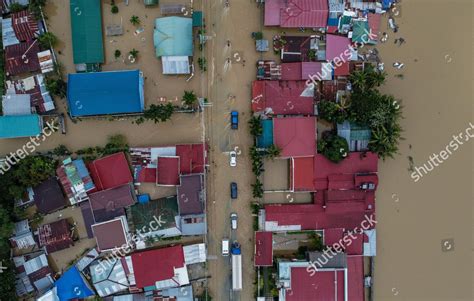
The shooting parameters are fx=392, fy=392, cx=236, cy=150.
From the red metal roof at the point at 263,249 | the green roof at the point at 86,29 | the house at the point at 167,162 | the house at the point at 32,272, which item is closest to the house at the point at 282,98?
the house at the point at 167,162

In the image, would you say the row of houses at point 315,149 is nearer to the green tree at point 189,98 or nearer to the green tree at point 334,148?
the green tree at point 334,148

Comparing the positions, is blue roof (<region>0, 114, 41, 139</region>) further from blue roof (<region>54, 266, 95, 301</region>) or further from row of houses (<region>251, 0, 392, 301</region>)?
row of houses (<region>251, 0, 392, 301</region>)

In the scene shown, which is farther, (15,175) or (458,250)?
(458,250)

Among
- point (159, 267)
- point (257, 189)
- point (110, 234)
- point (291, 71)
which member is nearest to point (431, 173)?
point (291, 71)

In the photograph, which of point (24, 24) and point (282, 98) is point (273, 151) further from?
point (24, 24)

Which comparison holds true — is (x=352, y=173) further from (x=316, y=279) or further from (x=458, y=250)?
(x=458, y=250)

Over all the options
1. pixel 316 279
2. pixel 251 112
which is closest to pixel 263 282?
pixel 316 279

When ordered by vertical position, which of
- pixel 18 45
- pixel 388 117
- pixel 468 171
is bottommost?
pixel 468 171
